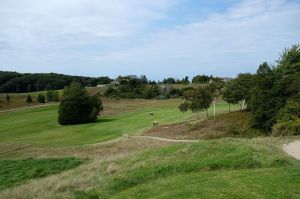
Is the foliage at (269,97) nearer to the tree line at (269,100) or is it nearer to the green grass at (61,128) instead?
the tree line at (269,100)

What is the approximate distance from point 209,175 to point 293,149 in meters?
7.01

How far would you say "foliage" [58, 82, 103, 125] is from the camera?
7106 cm

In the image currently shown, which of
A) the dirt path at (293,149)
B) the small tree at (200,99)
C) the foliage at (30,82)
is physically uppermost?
the foliage at (30,82)

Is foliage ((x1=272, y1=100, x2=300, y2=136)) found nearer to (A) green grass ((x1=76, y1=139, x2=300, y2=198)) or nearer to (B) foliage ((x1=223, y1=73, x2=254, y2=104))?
(A) green grass ((x1=76, y1=139, x2=300, y2=198))

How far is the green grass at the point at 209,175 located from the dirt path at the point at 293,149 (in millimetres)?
1319

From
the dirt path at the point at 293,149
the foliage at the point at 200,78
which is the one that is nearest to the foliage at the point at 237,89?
the dirt path at the point at 293,149

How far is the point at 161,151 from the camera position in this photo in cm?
2114

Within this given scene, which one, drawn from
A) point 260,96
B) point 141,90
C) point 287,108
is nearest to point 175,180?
point 287,108

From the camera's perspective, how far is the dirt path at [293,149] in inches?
695

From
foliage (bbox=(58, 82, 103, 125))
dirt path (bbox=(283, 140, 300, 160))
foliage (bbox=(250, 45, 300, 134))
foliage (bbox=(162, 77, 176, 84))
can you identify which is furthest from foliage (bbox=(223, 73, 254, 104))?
foliage (bbox=(162, 77, 176, 84))

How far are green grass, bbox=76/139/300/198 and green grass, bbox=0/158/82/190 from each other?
17.3ft

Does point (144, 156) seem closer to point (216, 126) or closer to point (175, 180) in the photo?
point (175, 180)

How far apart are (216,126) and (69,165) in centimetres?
2218

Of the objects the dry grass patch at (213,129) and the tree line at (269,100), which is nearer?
the tree line at (269,100)
